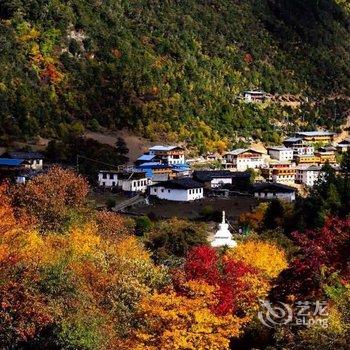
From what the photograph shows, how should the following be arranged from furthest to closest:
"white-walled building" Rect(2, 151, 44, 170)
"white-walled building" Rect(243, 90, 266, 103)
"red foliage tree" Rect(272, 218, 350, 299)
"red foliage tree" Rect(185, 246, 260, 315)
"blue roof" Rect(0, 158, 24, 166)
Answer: "white-walled building" Rect(243, 90, 266, 103), "white-walled building" Rect(2, 151, 44, 170), "blue roof" Rect(0, 158, 24, 166), "red foliage tree" Rect(185, 246, 260, 315), "red foliage tree" Rect(272, 218, 350, 299)

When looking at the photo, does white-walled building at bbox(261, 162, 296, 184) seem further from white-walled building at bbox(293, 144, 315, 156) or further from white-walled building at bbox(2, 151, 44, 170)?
white-walled building at bbox(2, 151, 44, 170)

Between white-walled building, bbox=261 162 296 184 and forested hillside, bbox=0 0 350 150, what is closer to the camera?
white-walled building, bbox=261 162 296 184

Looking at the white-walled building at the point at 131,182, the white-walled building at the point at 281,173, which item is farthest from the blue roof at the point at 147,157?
the white-walled building at the point at 281,173

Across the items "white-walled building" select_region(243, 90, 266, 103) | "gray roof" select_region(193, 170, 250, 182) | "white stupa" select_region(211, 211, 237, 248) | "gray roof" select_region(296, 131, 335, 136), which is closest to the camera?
"white stupa" select_region(211, 211, 237, 248)

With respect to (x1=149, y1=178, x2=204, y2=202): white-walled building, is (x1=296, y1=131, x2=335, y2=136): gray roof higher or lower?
higher

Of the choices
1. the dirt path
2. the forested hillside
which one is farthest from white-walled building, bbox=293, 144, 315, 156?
the dirt path

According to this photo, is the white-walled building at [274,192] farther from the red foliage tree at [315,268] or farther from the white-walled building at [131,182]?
the red foliage tree at [315,268]

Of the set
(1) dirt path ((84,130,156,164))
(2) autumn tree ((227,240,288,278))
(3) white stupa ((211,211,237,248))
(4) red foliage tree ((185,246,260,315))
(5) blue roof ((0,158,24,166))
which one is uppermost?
(1) dirt path ((84,130,156,164))
